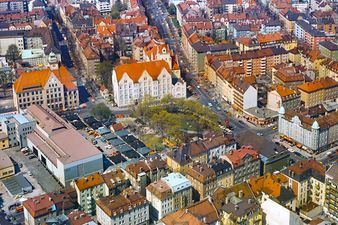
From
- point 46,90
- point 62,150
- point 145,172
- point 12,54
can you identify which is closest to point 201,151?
point 145,172

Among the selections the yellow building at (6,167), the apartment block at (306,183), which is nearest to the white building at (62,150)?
the yellow building at (6,167)

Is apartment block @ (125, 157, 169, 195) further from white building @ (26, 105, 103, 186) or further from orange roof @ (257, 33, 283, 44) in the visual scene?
orange roof @ (257, 33, 283, 44)

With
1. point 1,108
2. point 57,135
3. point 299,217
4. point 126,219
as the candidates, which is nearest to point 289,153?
point 299,217

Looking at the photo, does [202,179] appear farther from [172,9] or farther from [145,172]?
[172,9]

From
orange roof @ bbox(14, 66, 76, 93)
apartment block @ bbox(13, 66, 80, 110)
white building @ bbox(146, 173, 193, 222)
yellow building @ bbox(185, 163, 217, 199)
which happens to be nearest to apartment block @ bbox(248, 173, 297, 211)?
yellow building @ bbox(185, 163, 217, 199)

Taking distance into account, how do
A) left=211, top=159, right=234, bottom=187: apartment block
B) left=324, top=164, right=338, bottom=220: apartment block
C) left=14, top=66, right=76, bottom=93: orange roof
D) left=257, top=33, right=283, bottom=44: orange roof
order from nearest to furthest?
left=324, top=164, right=338, bottom=220: apartment block → left=211, top=159, right=234, bottom=187: apartment block → left=14, top=66, right=76, bottom=93: orange roof → left=257, top=33, right=283, bottom=44: orange roof

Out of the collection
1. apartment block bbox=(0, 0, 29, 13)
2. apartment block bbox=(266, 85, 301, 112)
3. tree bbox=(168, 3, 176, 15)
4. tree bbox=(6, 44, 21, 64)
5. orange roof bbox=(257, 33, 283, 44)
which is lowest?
apartment block bbox=(266, 85, 301, 112)

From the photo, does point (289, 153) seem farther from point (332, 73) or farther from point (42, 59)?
point (42, 59)
